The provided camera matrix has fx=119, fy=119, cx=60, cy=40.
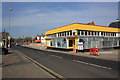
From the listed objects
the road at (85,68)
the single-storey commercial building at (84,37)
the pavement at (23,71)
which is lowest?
the pavement at (23,71)

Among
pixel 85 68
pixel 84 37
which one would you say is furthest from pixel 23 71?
pixel 84 37

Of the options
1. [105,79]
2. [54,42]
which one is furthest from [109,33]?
[105,79]

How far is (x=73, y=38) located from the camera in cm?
2816

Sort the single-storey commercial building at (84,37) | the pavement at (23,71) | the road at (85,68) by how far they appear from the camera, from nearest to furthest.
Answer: the road at (85,68) < the pavement at (23,71) < the single-storey commercial building at (84,37)

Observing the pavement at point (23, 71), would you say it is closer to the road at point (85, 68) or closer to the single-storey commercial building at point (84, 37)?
the road at point (85, 68)

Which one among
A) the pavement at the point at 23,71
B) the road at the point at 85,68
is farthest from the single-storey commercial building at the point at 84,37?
the pavement at the point at 23,71

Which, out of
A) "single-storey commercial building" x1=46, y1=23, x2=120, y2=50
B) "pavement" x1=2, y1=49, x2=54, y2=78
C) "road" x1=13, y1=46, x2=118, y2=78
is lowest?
"pavement" x1=2, y1=49, x2=54, y2=78

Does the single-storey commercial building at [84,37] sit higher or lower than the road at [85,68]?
higher

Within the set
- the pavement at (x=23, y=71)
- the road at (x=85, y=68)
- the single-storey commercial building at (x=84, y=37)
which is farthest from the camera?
the single-storey commercial building at (x=84, y=37)

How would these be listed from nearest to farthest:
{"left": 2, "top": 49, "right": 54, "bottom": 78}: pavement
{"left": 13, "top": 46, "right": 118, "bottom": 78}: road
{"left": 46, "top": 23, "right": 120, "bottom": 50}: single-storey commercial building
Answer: {"left": 13, "top": 46, "right": 118, "bottom": 78}: road < {"left": 2, "top": 49, "right": 54, "bottom": 78}: pavement < {"left": 46, "top": 23, "right": 120, "bottom": 50}: single-storey commercial building

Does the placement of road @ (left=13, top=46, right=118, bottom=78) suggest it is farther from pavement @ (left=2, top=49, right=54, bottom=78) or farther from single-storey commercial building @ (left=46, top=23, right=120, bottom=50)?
single-storey commercial building @ (left=46, top=23, right=120, bottom=50)

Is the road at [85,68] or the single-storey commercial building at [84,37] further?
the single-storey commercial building at [84,37]

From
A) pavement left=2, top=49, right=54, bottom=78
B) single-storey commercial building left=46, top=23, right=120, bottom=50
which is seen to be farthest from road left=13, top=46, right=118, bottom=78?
single-storey commercial building left=46, top=23, right=120, bottom=50

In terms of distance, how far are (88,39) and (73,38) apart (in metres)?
3.47
